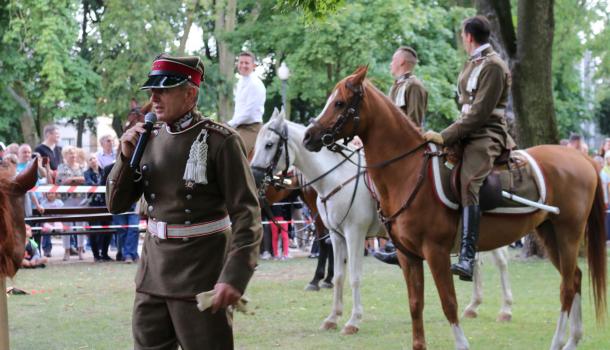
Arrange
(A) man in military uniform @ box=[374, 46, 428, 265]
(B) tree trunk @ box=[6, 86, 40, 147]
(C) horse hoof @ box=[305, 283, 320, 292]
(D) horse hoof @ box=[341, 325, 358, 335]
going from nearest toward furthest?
(D) horse hoof @ box=[341, 325, 358, 335]
(A) man in military uniform @ box=[374, 46, 428, 265]
(C) horse hoof @ box=[305, 283, 320, 292]
(B) tree trunk @ box=[6, 86, 40, 147]

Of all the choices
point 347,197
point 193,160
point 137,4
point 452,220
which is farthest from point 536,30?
point 137,4

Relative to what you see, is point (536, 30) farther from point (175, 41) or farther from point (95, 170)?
point (175, 41)

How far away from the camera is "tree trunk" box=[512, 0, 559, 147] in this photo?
61.8 feet

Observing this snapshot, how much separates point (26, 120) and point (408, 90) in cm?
2930

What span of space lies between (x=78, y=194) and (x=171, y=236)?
15293 mm

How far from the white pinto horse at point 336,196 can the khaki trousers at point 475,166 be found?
234 cm

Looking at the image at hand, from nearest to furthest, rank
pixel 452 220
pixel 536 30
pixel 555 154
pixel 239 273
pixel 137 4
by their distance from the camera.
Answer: pixel 239 273
pixel 452 220
pixel 555 154
pixel 536 30
pixel 137 4

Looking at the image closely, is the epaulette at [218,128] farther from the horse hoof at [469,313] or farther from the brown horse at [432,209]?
the horse hoof at [469,313]

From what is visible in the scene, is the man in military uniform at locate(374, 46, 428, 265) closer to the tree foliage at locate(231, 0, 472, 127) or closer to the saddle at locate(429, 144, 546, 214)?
the saddle at locate(429, 144, 546, 214)

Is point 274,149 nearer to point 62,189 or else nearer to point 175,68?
point 175,68

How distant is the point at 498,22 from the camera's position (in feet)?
62.4

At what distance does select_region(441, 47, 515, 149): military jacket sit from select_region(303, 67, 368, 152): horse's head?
83 centimetres

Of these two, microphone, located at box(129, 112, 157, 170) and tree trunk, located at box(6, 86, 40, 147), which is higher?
tree trunk, located at box(6, 86, 40, 147)

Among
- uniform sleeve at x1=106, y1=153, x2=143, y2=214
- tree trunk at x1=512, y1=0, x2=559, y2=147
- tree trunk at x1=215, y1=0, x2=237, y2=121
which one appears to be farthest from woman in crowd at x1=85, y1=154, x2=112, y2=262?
tree trunk at x1=215, y1=0, x2=237, y2=121
